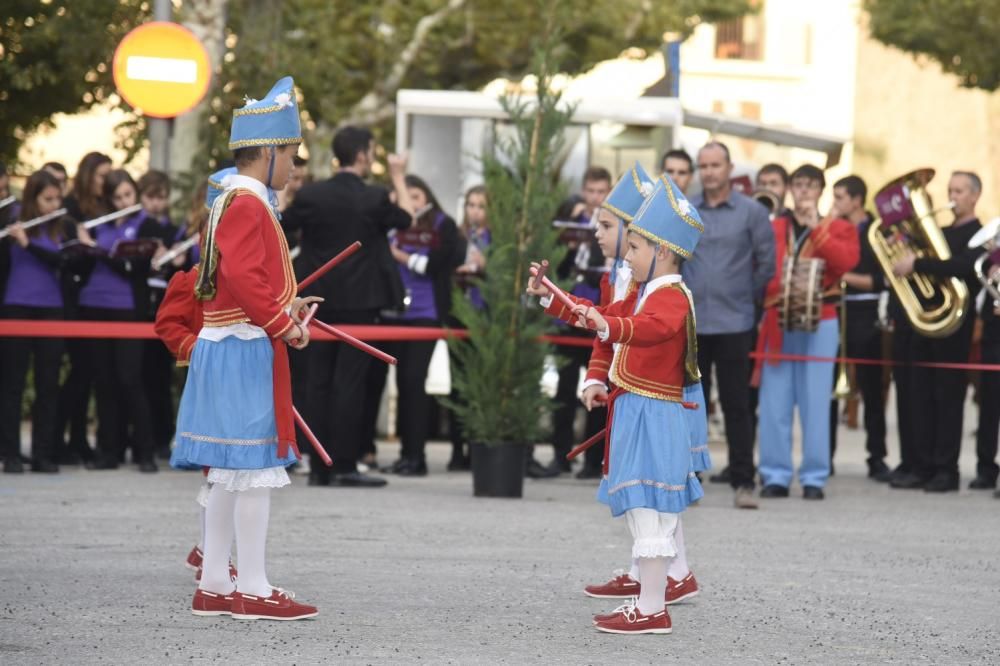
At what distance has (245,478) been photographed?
24.9 ft

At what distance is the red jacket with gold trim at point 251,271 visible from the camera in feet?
24.5

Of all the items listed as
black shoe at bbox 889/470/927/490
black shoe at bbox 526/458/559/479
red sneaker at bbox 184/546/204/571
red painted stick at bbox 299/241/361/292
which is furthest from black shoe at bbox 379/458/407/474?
red painted stick at bbox 299/241/361/292

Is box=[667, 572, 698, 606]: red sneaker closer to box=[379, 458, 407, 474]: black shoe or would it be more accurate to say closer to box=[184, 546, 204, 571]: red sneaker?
box=[184, 546, 204, 571]: red sneaker

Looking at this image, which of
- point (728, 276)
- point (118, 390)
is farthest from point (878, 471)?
point (118, 390)

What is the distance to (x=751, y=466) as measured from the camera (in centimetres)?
1219

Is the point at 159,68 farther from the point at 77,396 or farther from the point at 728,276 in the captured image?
the point at 728,276

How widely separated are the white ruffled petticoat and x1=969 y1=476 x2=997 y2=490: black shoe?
24.1 feet

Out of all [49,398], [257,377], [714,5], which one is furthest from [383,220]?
[714,5]

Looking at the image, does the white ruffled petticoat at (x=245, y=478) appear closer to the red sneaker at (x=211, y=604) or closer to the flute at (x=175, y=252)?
the red sneaker at (x=211, y=604)

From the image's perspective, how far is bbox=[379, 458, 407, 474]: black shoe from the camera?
45.9 ft

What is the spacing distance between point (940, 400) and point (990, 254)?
1.27m

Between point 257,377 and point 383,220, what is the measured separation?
16.4 ft

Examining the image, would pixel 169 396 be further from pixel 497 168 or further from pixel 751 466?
pixel 751 466

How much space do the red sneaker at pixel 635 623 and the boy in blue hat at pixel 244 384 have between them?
1111 mm
